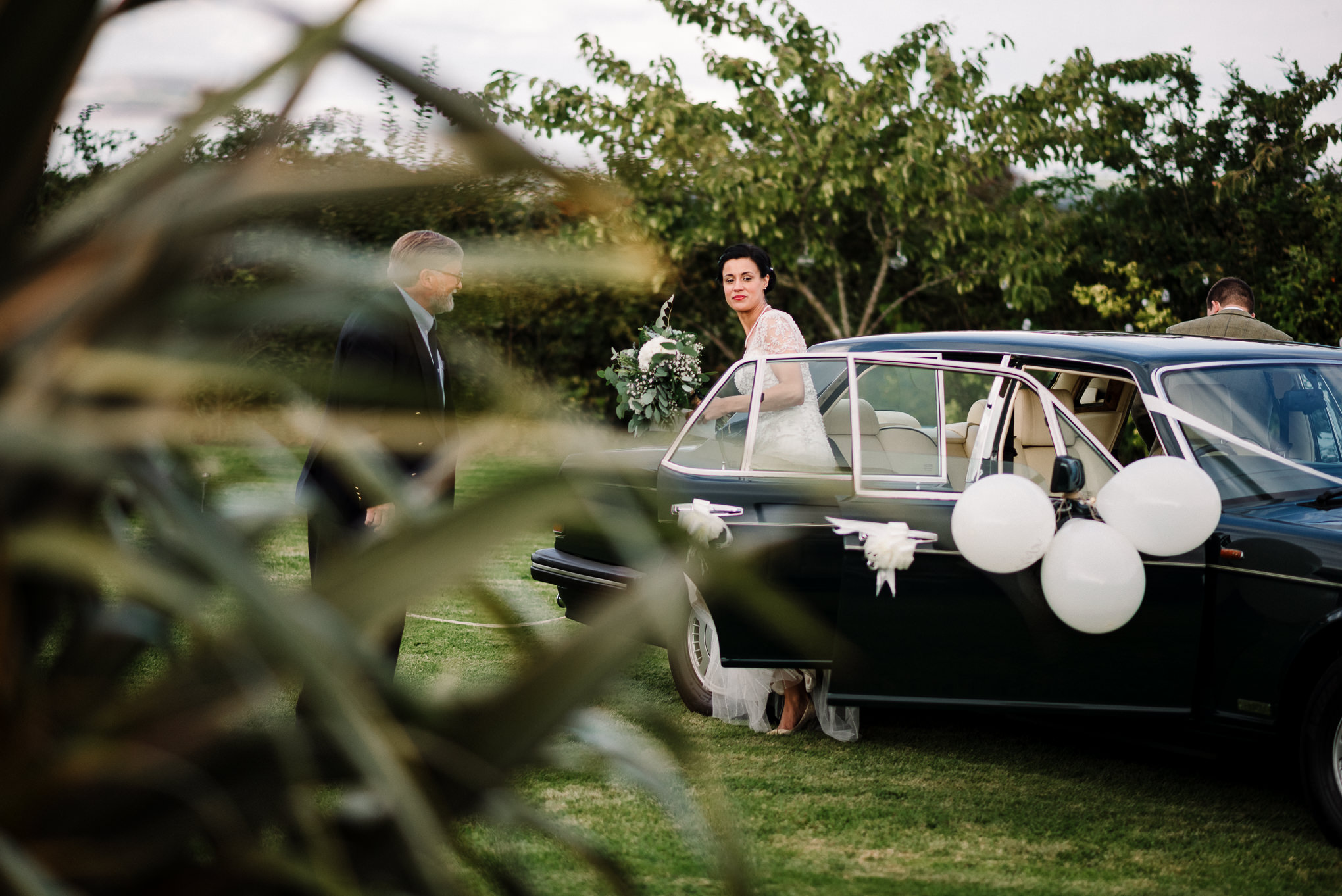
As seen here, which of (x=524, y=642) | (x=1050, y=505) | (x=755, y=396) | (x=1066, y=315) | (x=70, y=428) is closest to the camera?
(x=70, y=428)

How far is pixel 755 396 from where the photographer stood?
550 centimetres

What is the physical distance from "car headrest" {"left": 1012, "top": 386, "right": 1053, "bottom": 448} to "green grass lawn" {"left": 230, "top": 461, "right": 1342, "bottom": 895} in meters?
1.31

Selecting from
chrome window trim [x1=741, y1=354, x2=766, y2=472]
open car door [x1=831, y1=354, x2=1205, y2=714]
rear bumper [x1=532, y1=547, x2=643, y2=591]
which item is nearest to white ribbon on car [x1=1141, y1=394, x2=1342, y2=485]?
open car door [x1=831, y1=354, x2=1205, y2=714]

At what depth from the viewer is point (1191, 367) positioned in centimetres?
486

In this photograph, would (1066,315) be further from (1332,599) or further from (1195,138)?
(1332,599)

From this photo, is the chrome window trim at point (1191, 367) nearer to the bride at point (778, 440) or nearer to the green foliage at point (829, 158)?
the bride at point (778, 440)

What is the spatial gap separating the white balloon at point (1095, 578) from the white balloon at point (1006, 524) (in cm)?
9

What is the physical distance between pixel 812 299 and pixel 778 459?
1085 cm

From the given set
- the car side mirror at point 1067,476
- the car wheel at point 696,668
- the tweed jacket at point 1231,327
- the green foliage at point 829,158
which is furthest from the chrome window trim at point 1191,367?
the green foliage at point 829,158

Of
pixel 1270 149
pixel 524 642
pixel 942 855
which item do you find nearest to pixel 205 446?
pixel 524 642

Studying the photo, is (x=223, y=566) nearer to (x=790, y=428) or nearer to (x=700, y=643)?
(x=790, y=428)

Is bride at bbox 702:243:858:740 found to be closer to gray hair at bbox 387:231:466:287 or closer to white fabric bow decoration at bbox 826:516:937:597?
white fabric bow decoration at bbox 826:516:937:597

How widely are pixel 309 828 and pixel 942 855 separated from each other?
3627 millimetres

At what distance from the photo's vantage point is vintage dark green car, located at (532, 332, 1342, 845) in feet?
13.5
